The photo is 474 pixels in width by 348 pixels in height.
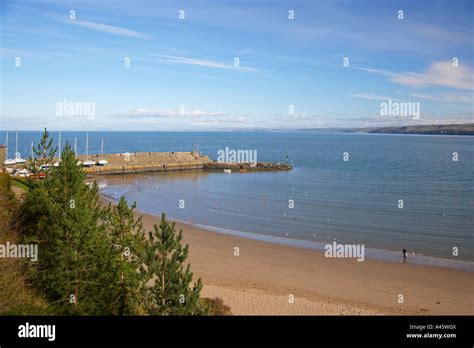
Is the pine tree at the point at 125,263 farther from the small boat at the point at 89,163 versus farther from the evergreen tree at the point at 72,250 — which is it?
the small boat at the point at 89,163

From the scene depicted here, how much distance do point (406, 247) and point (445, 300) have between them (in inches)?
391

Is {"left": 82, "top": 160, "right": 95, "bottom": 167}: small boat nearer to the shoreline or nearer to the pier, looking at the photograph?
the pier

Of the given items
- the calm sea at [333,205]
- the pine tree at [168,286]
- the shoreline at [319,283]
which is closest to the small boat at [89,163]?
the calm sea at [333,205]

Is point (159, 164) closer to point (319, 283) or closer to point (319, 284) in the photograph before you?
point (319, 283)

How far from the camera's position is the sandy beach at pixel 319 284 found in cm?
1981

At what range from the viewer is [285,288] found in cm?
2280

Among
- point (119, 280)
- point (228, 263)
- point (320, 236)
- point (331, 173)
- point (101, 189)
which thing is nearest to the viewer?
point (119, 280)

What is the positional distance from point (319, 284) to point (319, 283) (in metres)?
0.16

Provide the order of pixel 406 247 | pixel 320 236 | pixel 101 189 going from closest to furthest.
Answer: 1. pixel 406 247
2. pixel 320 236
3. pixel 101 189

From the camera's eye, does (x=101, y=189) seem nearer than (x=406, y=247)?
No

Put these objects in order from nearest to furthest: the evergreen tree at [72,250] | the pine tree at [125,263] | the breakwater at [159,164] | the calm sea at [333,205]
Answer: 1. the pine tree at [125,263]
2. the evergreen tree at [72,250]
3. the calm sea at [333,205]
4. the breakwater at [159,164]
